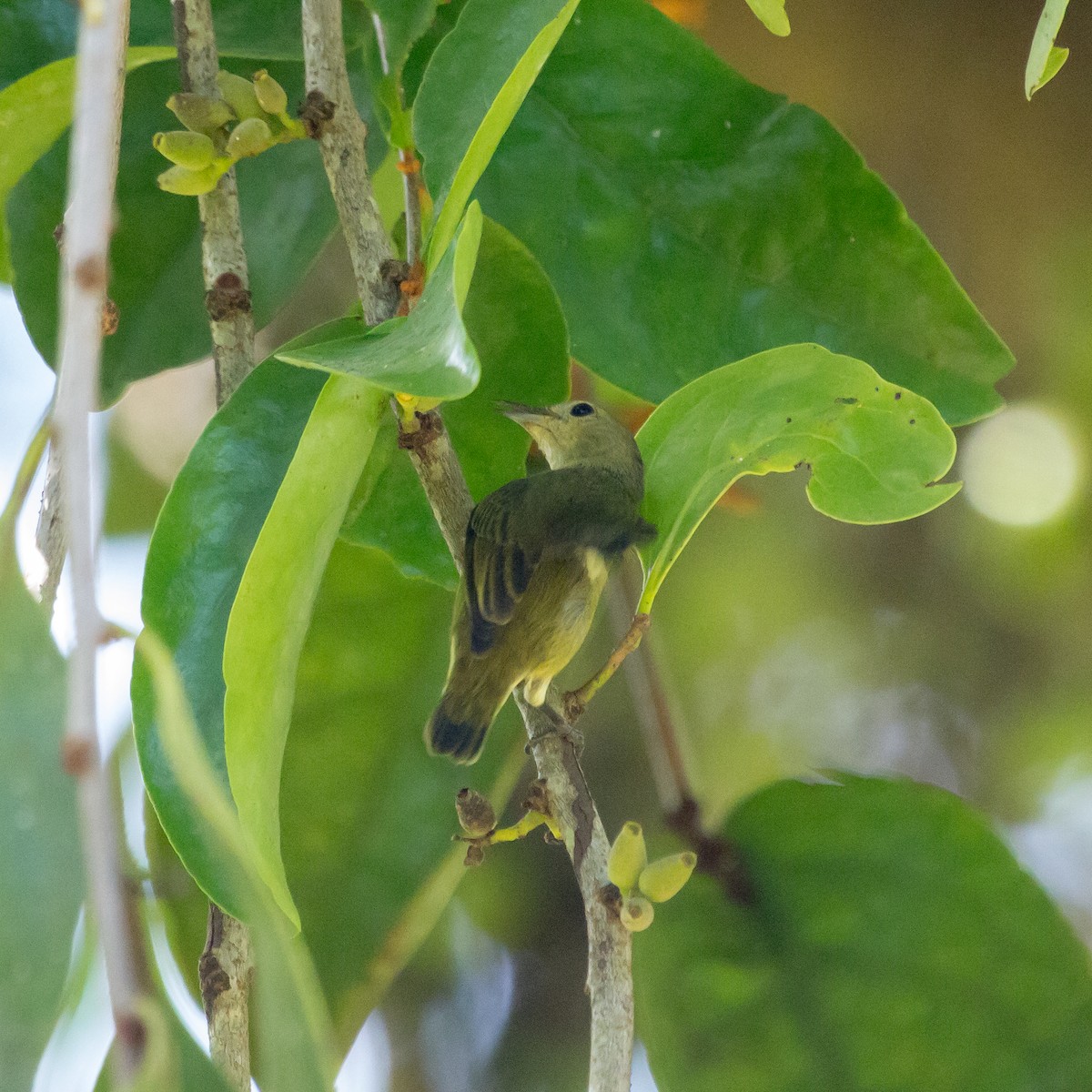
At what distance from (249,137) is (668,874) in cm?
40

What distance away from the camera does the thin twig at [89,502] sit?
299mm

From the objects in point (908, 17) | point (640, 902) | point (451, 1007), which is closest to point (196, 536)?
point (640, 902)

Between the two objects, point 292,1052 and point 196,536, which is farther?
point 196,536

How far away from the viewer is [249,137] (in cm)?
61

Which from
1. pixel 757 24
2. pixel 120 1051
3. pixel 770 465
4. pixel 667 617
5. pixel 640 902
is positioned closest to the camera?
pixel 120 1051

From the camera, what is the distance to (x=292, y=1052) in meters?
0.38

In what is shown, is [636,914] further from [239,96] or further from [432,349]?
[239,96]

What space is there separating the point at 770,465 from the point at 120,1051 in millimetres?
420

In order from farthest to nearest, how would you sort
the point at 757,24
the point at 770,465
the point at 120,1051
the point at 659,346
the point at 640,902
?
the point at 757,24
the point at 659,346
the point at 770,465
the point at 640,902
the point at 120,1051

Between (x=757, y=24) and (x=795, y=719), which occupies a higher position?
(x=757, y=24)

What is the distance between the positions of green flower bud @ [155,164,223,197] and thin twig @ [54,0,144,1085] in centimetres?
26

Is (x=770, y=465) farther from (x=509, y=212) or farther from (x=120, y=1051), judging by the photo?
(x=120, y=1051)

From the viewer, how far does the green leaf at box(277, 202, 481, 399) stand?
0.41 metres

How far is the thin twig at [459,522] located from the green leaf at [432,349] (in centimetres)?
11
